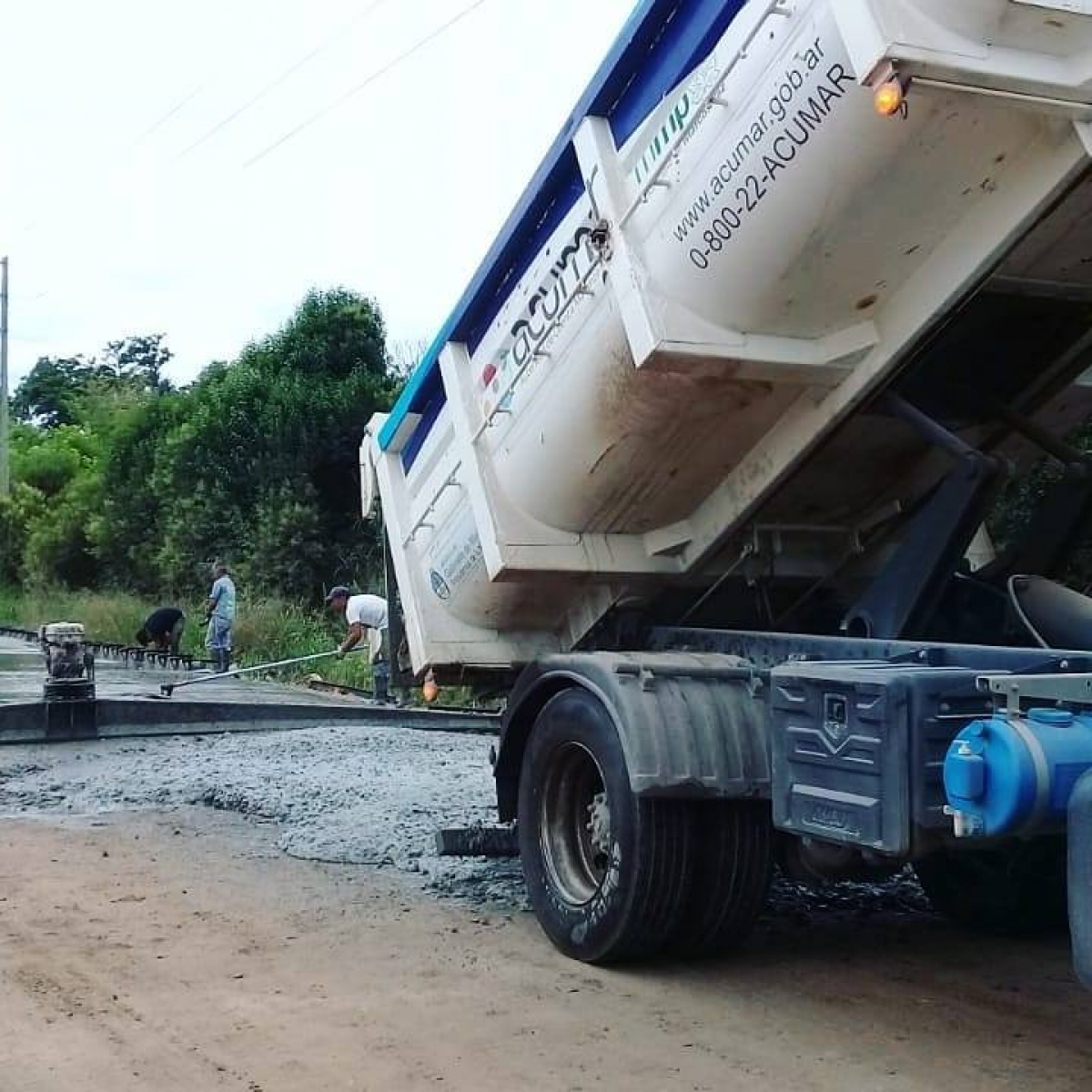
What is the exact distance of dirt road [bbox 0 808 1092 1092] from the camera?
14.5ft

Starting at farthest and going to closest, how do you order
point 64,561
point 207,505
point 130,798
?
1. point 64,561
2. point 207,505
3. point 130,798

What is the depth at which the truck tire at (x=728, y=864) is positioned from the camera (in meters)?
5.36

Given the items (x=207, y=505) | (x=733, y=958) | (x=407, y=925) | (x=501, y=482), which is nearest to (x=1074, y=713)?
(x=733, y=958)

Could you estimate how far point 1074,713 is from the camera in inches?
155

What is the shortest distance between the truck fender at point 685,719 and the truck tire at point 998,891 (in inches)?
42.4

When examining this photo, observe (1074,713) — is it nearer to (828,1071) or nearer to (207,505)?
(828,1071)

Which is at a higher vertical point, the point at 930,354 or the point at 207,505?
the point at 207,505

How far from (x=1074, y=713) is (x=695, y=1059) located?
5.06 feet

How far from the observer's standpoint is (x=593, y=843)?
5797 mm

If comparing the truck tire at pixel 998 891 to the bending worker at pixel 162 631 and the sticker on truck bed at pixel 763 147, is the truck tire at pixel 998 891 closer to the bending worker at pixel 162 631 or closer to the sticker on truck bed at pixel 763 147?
the sticker on truck bed at pixel 763 147

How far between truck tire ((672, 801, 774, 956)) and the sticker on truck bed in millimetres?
1889

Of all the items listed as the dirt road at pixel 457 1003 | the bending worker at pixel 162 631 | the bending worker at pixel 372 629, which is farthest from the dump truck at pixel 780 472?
the bending worker at pixel 162 631

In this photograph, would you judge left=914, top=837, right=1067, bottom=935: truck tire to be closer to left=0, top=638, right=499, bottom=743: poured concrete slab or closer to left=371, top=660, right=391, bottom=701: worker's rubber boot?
left=371, top=660, right=391, bottom=701: worker's rubber boot

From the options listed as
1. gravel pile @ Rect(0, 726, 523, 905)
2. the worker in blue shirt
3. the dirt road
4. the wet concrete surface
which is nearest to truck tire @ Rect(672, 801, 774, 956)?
the dirt road
